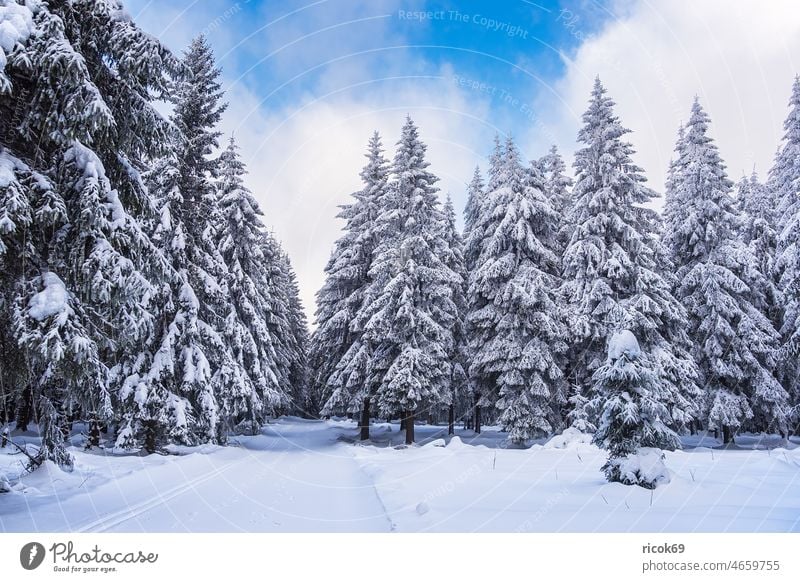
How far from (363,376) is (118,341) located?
14.5 metres

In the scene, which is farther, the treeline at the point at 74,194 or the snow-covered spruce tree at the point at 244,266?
the snow-covered spruce tree at the point at 244,266

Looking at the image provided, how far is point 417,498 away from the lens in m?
6.61

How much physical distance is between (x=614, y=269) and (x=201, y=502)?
15.9m

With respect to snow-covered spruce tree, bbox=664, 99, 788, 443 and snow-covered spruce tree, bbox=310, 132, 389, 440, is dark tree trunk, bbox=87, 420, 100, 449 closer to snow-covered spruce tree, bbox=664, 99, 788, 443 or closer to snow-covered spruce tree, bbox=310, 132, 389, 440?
snow-covered spruce tree, bbox=310, 132, 389, 440

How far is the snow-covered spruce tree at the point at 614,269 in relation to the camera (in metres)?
16.6

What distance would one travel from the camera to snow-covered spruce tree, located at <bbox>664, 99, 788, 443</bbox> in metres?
18.6

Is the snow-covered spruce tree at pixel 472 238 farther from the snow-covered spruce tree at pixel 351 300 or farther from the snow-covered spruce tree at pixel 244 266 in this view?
the snow-covered spruce tree at pixel 244 266

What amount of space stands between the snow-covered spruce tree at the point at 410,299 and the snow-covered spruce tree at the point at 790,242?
11732 millimetres

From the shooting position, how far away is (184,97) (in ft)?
51.3

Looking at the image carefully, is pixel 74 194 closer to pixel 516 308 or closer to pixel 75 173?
pixel 75 173

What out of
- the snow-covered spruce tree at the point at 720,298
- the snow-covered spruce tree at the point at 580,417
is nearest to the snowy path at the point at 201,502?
the snow-covered spruce tree at the point at 580,417

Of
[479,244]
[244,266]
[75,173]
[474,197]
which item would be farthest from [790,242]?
[244,266]

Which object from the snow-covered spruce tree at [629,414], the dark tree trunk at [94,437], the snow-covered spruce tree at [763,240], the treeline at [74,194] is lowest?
the dark tree trunk at [94,437]
